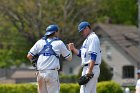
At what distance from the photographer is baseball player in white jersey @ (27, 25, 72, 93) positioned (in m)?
10.9

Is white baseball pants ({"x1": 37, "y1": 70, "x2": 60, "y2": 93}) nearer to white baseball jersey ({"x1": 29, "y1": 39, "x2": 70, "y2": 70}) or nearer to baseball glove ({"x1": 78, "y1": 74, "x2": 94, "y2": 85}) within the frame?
white baseball jersey ({"x1": 29, "y1": 39, "x2": 70, "y2": 70})

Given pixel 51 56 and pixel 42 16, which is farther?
pixel 42 16

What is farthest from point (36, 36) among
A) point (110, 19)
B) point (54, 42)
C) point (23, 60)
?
point (54, 42)

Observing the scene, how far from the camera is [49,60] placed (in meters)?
10.9

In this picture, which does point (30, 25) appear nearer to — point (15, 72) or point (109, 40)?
point (15, 72)

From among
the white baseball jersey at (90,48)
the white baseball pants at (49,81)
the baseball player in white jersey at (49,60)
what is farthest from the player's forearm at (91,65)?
the white baseball pants at (49,81)

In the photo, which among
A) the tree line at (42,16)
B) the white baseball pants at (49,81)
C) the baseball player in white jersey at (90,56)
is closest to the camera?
the baseball player in white jersey at (90,56)

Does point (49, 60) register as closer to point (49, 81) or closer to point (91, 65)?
point (49, 81)

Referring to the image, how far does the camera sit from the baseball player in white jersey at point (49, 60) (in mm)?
10898

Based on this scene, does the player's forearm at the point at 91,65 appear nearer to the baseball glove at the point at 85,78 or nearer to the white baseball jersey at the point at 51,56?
the baseball glove at the point at 85,78

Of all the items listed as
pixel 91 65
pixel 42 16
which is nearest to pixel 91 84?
pixel 91 65

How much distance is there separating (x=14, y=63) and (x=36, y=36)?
13.4m

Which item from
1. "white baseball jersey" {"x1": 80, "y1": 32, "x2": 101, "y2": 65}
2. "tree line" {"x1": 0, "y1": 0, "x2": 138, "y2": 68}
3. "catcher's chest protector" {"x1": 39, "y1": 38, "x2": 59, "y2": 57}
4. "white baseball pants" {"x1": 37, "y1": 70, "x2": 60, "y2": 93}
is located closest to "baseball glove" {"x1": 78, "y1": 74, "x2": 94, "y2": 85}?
"white baseball jersey" {"x1": 80, "y1": 32, "x2": 101, "y2": 65}

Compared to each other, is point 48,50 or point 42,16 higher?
point 42,16
